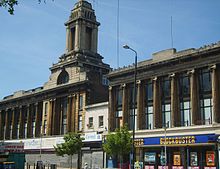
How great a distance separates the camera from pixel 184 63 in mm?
50500

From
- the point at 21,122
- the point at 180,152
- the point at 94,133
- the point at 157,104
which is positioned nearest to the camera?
the point at 180,152

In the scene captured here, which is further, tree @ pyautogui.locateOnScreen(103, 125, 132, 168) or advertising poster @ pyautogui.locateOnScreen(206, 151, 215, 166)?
tree @ pyautogui.locateOnScreen(103, 125, 132, 168)

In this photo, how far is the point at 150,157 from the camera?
172 feet

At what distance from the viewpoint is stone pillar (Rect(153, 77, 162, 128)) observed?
52.5 m

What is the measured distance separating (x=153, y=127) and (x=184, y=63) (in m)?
10.6

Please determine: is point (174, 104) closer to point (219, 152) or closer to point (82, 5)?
point (219, 152)

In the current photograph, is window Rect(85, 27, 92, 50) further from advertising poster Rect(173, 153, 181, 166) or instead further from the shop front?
advertising poster Rect(173, 153, 181, 166)

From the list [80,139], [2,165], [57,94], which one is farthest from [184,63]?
[57,94]

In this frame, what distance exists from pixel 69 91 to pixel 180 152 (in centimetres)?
3033

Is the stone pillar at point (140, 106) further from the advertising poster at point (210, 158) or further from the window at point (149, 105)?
the advertising poster at point (210, 158)

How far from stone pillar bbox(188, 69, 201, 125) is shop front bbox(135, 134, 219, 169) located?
2.51m

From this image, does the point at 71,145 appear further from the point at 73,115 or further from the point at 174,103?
the point at 174,103

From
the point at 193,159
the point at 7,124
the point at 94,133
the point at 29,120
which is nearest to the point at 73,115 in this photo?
the point at 94,133

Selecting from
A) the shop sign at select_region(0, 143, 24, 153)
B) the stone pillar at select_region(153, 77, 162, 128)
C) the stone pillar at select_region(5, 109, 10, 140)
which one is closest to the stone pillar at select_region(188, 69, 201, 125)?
the stone pillar at select_region(153, 77, 162, 128)
